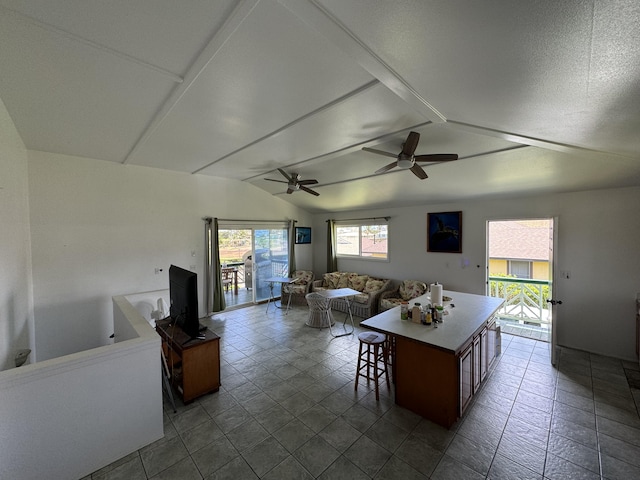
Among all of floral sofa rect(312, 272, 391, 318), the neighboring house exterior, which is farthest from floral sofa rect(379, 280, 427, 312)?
the neighboring house exterior

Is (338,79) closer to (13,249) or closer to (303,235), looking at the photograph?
(13,249)

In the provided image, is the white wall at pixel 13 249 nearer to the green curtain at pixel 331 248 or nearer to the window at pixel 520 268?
the green curtain at pixel 331 248

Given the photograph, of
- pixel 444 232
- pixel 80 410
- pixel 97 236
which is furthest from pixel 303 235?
pixel 80 410

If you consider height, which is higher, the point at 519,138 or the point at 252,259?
the point at 519,138

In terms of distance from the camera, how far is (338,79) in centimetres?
194

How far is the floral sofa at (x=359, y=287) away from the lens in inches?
213

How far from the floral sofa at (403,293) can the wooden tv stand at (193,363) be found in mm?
3337

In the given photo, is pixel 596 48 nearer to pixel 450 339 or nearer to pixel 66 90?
pixel 450 339

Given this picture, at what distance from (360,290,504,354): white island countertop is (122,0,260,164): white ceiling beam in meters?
2.59

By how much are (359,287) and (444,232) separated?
222cm

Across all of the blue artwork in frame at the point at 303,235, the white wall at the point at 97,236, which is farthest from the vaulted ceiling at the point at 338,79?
the blue artwork in frame at the point at 303,235

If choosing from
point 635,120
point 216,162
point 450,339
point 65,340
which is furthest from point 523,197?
point 65,340

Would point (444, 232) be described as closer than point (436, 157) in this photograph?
No

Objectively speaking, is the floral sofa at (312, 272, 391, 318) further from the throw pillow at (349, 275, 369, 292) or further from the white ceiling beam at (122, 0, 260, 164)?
the white ceiling beam at (122, 0, 260, 164)
